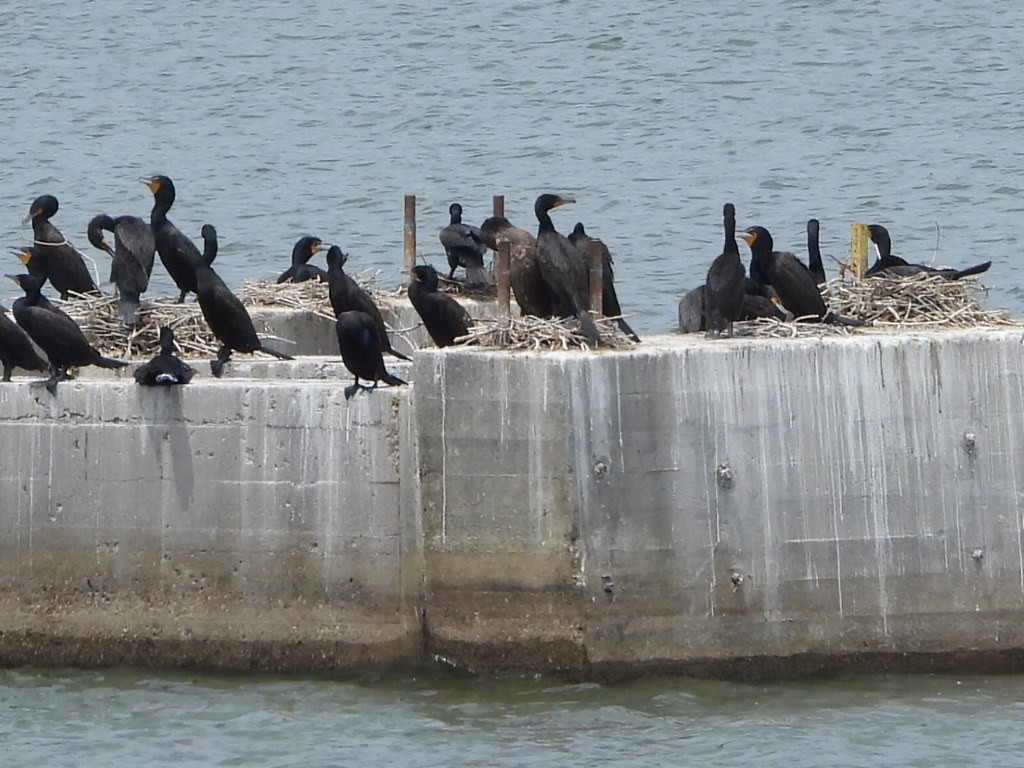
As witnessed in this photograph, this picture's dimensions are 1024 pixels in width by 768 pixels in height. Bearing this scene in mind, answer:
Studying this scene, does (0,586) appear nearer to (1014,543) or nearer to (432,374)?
(432,374)

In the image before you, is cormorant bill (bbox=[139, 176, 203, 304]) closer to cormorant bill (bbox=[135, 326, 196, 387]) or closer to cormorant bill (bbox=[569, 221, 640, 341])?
cormorant bill (bbox=[135, 326, 196, 387])

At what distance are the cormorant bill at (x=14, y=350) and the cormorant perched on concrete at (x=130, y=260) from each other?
1140 millimetres

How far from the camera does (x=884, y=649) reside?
42.7ft

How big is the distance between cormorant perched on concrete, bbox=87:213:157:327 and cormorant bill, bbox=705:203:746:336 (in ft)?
13.7

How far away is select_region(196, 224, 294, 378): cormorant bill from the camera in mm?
14375

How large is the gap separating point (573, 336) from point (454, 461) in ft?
3.22

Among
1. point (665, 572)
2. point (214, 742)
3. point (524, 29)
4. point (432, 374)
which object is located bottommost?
point (214, 742)

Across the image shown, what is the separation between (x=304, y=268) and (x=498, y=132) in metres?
14.5

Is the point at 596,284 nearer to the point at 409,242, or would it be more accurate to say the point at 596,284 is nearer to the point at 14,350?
the point at 14,350

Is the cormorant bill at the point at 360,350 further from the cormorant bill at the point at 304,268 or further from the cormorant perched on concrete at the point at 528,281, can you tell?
the cormorant bill at the point at 304,268

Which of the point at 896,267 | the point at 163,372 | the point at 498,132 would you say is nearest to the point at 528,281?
the point at 163,372

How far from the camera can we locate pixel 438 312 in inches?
552

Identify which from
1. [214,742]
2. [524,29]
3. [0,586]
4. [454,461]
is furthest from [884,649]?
[524,29]

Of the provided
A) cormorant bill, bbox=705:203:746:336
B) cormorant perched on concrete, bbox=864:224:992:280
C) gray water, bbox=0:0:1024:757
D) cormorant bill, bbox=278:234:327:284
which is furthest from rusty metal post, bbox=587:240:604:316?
cormorant bill, bbox=278:234:327:284
